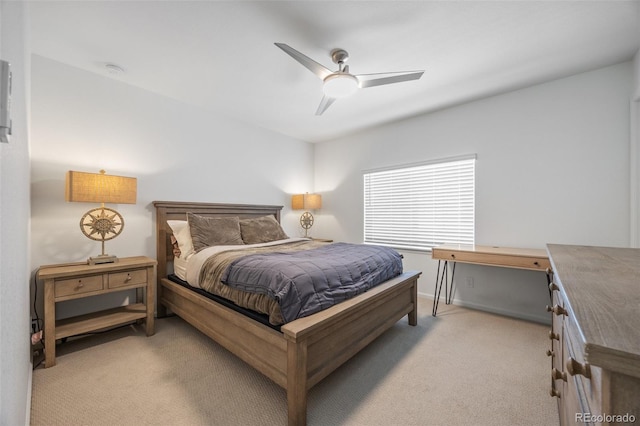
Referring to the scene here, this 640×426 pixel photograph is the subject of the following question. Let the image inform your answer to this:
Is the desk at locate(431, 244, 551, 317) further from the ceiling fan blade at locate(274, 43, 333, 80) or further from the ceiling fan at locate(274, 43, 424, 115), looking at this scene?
A: the ceiling fan blade at locate(274, 43, 333, 80)

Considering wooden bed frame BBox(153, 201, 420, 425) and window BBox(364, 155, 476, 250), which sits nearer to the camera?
wooden bed frame BBox(153, 201, 420, 425)

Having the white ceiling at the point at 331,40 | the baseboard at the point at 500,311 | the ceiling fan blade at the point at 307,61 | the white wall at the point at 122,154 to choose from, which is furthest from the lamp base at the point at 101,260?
the baseboard at the point at 500,311

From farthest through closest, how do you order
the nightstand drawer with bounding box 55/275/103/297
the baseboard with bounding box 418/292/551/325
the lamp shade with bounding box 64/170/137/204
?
the baseboard with bounding box 418/292/551/325 → the lamp shade with bounding box 64/170/137/204 → the nightstand drawer with bounding box 55/275/103/297

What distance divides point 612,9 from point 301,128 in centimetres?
346

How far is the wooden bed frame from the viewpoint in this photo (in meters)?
1.49

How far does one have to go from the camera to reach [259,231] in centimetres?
345

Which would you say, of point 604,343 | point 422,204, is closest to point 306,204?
point 422,204

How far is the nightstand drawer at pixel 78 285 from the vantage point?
2.11 meters

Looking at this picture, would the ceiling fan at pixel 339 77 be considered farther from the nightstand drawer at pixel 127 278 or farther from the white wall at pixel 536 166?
the nightstand drawer at pixel 127 278

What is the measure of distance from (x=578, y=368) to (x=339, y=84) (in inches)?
81.9

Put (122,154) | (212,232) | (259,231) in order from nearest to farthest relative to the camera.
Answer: (122,154)
(212,232)
(259,231)

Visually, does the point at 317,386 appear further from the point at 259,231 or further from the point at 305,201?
the point at 305,201

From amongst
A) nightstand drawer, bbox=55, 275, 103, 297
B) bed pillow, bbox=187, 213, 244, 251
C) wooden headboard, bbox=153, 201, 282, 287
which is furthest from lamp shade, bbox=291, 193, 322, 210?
nightstand drawer, bbox=55, 275, 103, 297

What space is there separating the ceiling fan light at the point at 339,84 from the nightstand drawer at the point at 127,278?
2469 millimetres
